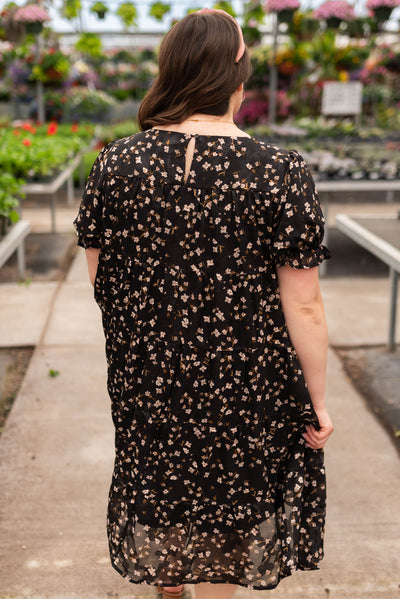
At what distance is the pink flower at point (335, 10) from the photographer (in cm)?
837

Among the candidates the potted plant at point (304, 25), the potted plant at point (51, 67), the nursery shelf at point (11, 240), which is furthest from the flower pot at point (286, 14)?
the nursery shelf at point (11, 240)

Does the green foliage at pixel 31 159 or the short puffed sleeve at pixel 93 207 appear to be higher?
the short puffed sleeve at pixel 93 207

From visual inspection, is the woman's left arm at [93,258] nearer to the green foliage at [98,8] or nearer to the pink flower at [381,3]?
the pink flower at [381,3]

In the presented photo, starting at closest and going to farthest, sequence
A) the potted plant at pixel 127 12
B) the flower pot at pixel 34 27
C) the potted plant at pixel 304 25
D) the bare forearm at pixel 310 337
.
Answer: the bare forearm at pixel 310 337 < the potted plant at pixel 304 25 < the flower pot at pixel 34 27 < the potted plant at pixel 127 12

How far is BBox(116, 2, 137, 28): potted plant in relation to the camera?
40.4 feet

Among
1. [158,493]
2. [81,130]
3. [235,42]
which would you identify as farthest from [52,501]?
[81,130]

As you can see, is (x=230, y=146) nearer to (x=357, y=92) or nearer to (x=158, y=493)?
(x=158, y=493)

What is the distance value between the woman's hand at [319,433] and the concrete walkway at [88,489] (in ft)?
2.44

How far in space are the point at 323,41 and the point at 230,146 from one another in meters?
9.06

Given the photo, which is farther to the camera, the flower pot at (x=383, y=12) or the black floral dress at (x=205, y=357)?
the flower pot at (x=383, y=12)

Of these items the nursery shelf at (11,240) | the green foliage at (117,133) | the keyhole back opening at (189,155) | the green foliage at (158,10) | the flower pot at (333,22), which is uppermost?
the green foliage at (158,10)

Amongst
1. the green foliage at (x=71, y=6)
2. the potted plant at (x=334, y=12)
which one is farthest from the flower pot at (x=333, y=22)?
the green foliage at (x=71, y=6)

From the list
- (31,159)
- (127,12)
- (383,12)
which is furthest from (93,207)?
(127,12)

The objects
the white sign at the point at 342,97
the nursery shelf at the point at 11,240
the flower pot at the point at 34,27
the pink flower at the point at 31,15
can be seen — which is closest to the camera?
the nursery shelf at the point at 11,240
